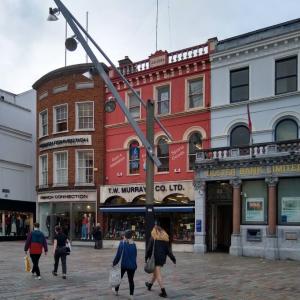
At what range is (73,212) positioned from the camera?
1329 inches

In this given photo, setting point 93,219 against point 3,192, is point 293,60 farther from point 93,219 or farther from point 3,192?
point 3,192

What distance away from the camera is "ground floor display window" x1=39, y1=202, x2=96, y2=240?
33.2 m

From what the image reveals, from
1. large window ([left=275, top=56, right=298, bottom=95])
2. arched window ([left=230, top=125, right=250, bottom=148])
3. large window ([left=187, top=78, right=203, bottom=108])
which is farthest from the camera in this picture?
large window ([left=187, top=78, right=203, bottom=108])

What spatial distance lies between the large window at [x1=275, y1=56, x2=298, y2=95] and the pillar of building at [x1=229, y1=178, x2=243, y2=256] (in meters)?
5.20

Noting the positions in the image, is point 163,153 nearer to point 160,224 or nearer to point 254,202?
point 160,224

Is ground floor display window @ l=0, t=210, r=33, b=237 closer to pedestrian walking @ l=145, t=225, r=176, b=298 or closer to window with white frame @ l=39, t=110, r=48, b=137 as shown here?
window with white frame @ l=39, t=110, r=48, b=137

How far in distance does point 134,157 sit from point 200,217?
6941mm

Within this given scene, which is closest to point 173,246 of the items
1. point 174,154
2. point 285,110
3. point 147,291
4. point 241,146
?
point 174,154

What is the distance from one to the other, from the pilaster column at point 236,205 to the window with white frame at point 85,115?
11.9 meters

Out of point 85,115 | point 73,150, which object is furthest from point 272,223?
point 85,115

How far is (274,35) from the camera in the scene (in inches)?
1013

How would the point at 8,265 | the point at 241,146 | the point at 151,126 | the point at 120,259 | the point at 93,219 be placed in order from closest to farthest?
the point at 120,259
the point at 151,126
the point at 8,265
the point at 241,146
the point at 93,219

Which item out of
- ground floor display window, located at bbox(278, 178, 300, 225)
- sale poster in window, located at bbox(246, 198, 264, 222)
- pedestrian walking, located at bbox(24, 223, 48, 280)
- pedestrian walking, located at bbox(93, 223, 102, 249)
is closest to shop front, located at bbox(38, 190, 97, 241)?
pedestrian walking, located at bbox(93, 223, 102, 249)

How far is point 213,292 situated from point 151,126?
4560 millimetres
